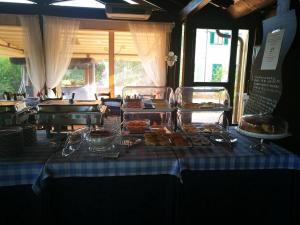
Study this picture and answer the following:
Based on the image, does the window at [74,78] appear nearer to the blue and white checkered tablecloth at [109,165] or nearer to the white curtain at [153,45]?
the white curtain at [153,45]

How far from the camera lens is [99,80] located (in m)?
4.21

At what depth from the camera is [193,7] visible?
2.81 m

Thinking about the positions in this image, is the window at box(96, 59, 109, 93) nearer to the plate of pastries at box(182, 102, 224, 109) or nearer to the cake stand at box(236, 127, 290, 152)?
the plate of pastries at box(182, 102, 224, 109)

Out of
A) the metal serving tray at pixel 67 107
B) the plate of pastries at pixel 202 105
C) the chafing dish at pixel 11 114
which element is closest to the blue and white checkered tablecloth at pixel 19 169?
the chafing dish at pixel 11 114

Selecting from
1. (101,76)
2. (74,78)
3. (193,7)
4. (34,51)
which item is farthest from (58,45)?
(193,7)

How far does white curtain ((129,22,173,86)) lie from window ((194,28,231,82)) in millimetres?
490

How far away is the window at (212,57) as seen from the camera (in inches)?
141

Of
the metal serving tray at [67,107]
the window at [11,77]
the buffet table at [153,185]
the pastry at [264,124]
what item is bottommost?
the buffet table at [153,185]

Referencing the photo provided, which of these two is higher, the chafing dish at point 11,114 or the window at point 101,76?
the window at point 101,76

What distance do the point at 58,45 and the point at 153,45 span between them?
1361mm

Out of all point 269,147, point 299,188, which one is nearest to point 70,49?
point 269,147

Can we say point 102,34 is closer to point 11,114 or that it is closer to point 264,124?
point 11,114

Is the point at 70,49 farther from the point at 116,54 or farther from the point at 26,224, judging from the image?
the point at 26,224

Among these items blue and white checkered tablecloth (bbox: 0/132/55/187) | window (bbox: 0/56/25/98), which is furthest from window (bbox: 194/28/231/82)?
blue and white checkered tablecloth (bbox: 0/132/55/187)
